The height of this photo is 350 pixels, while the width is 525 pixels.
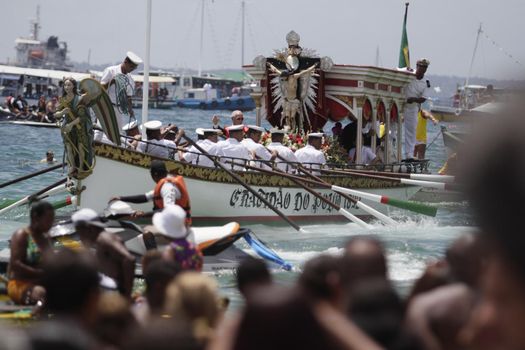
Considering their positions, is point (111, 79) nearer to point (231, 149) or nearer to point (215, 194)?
point (231, 149)

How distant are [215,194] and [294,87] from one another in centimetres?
347

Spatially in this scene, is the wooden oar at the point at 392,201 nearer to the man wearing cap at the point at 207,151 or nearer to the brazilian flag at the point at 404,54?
the man wearing cap at the point at 207,151

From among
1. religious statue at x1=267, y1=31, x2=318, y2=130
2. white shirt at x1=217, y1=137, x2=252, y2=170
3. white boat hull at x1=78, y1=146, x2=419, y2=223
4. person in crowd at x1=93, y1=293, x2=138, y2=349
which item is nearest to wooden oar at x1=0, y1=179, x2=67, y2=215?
white boat hull at x1=78, y1=146, x2=419, y2=223

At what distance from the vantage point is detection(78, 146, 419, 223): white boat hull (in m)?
16.9

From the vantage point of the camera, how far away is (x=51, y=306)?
472 cm

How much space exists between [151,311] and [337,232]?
13692 mm

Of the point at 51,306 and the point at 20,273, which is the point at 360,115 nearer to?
the point at 20,273

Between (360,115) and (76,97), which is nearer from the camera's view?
(76,97)

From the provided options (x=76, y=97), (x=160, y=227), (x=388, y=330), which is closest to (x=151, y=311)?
(x=388, y=330)

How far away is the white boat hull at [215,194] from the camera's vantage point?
16.9 metres

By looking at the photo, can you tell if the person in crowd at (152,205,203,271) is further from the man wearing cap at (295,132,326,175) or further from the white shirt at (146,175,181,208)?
the man wearing cap at (295,132,326,175)

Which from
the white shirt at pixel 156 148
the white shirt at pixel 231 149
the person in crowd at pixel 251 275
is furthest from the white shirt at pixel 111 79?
the person in crowd at pixel 251 275

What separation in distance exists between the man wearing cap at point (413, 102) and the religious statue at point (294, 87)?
9.77 feet

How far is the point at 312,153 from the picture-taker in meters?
19.9
